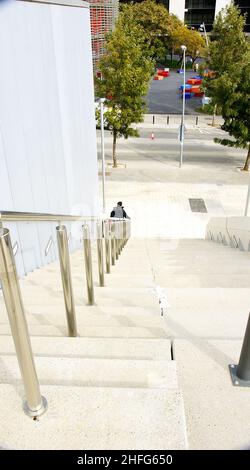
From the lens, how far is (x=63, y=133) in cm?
750

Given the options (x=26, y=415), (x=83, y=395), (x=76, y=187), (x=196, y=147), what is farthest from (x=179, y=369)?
(x=196, y=147)

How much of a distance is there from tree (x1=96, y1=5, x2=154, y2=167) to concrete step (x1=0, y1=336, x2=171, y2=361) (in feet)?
49.4

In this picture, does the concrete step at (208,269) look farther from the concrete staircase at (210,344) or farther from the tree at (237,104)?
the tree at (237,104)

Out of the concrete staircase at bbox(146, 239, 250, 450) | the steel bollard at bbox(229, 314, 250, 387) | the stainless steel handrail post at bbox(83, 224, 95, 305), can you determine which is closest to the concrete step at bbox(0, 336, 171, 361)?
the concrete staircase at bbox(146, 239, 250, 450)

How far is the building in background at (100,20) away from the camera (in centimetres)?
2194

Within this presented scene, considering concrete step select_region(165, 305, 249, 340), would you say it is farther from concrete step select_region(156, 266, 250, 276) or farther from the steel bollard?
concrete step select_region(156, 266, 250, 276)

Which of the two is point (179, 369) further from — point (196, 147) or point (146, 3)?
point (146, 3)

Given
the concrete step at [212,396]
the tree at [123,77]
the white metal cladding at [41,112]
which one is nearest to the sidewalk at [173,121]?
the tree at [123,77]

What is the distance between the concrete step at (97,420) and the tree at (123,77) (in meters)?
15.8

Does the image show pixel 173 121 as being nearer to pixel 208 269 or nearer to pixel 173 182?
pixel 173 182

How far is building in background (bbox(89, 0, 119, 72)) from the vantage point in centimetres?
2194

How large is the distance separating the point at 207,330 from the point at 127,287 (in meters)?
1.87

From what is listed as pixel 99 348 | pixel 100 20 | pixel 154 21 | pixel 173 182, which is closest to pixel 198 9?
pixel 154 21

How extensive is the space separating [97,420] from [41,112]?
5.81m
